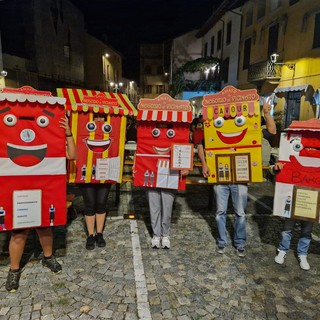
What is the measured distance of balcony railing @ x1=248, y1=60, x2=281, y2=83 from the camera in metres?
15.4

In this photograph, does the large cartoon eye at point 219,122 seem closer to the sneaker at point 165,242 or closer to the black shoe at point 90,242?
the sneaker at point 165,242

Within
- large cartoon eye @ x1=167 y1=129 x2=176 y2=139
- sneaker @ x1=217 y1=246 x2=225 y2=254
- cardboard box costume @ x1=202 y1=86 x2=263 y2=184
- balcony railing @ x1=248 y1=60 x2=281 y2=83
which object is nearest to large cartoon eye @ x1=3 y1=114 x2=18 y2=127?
large cartoon eye @ x1=167 y1=129 x2=176 y2=139

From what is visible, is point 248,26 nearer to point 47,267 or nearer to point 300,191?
point 300,191

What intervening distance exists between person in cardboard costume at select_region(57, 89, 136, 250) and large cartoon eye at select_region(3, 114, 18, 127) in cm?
108

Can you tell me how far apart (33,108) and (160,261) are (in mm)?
2745

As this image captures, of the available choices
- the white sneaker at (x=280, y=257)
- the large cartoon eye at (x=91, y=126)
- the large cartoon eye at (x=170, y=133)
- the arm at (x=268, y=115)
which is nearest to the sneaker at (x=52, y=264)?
the large cartoon eye at (x=91, y=126)

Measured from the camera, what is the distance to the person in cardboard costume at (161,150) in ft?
14.5

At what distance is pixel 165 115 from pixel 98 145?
116cm

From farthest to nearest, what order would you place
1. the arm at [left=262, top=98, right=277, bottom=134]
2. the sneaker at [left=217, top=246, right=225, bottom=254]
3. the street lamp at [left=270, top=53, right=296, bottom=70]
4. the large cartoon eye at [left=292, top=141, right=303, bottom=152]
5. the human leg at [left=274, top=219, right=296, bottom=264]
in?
1. the street lamp at [left=270, top=53, right=296, bottom=70]
2. the sneaker at [left=217, top=246, right=225, bottom=254]
3. the human leg at [left=274, top=219, right=296, bottom=264]
4. the arm at [left=262, top=98, right=277, bottom=134]
5. the large cartoon eye at [left=292, top=141, right=303, bottom=152]

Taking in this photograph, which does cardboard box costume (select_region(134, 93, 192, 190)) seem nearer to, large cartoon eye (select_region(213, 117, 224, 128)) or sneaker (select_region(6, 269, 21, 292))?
large cartoon eye (select_region(213, 117, 224, 128))

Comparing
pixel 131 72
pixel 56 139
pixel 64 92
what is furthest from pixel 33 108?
pixel 131 72

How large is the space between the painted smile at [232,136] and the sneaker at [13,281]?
11.0ft

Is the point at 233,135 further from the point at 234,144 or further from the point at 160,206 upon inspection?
the point at 160,206

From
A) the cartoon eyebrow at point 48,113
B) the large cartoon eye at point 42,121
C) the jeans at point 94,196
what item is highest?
the cartoon eyebrow at point 48,113
